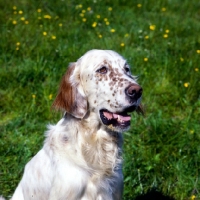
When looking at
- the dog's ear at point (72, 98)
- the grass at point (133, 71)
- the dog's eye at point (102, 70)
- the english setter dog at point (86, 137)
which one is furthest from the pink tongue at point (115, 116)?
the grass at point (133, 71)

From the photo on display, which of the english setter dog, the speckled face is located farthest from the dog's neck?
the speckled face

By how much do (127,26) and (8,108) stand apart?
2.27m

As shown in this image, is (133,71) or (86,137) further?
(133,71)

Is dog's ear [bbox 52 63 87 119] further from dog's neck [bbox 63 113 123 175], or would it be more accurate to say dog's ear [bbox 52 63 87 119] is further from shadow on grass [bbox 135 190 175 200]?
shadow on grass [bbox 135 190 175 200]

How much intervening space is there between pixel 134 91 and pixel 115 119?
0.28 metres

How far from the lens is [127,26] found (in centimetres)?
684

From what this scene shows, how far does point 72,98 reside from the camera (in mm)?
3523

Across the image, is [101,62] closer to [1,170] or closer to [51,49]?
[1,170]

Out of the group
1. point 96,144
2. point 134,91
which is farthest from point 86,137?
point 134,91

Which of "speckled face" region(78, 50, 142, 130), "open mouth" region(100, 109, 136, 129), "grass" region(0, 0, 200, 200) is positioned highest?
"speckled face" region(78, 50, 142, 130)

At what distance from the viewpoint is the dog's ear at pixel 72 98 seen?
3512 mm

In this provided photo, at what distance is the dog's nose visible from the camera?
329 centimetres

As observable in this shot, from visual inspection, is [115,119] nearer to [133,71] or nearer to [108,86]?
[108,86]

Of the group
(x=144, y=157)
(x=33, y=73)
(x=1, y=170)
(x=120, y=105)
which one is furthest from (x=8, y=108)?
(x=120, y=105)
